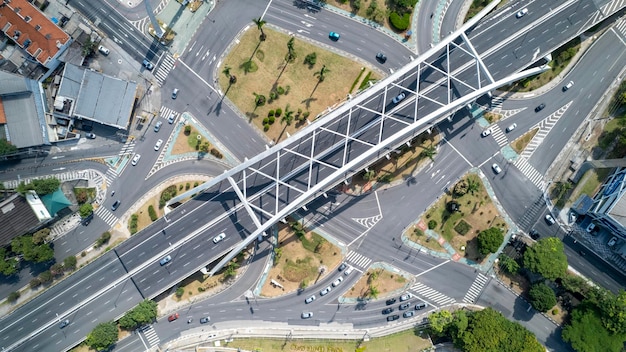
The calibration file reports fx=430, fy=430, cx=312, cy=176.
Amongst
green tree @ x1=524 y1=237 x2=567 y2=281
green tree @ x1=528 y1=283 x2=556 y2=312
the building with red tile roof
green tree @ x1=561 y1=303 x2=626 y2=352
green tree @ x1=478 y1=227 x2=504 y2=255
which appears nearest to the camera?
green tree @ x1=561 y1=303 x2=626 y2=352

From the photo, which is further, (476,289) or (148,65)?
(476,289)

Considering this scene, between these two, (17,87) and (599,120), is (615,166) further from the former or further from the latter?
(17,87)

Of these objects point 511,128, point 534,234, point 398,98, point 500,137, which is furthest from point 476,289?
point 398,98

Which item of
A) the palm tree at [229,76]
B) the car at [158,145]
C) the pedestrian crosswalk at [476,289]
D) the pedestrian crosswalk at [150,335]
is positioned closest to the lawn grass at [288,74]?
the palm tree at [229,76]

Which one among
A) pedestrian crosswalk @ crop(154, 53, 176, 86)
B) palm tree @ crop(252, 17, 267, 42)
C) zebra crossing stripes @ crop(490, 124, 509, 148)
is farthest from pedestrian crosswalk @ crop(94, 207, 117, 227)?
zebra crossing stripes @ crop(490, 124, 509, 148)

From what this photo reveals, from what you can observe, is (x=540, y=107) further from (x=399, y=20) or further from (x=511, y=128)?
(x=399, y=20)

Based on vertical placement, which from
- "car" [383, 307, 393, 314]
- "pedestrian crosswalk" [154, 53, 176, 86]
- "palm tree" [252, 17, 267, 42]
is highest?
"pedestrian crosswalk" [154, 53, 176, 86]

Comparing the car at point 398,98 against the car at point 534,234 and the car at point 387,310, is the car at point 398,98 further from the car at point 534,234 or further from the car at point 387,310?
the car at point 387,310

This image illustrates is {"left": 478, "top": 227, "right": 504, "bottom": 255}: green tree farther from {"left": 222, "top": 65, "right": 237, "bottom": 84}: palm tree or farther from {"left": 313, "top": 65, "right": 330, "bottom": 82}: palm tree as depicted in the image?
{"left": 222, "top": 65, "right": 237, "bottom": 84}: palm tree
